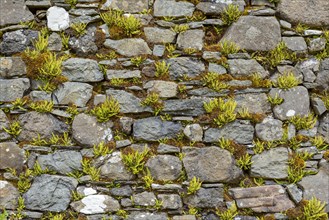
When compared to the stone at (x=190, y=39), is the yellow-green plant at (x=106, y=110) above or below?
below

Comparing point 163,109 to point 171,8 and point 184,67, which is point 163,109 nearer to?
point 184,67

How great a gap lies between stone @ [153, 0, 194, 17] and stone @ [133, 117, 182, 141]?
1.42 m

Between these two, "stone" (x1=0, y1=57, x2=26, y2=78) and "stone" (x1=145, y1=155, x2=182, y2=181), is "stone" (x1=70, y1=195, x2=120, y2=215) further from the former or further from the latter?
"stone" (x1=0, y1=57, x2=26, y2=78)

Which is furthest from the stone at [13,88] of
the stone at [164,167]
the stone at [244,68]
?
the stone at [244,68]

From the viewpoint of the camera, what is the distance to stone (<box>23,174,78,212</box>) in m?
5.29

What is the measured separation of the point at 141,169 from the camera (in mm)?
5410

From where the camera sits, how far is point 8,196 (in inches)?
210

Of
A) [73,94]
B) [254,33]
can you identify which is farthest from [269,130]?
[73,94]

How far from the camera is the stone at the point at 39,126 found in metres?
5.55

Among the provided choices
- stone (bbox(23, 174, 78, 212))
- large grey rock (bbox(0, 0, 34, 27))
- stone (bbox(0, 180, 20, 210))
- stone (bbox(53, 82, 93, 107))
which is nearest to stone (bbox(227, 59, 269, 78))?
stone (bbox(53, 82, 93, 107))

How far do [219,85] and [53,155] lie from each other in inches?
82.3

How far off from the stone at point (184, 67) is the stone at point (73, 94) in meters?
1.01

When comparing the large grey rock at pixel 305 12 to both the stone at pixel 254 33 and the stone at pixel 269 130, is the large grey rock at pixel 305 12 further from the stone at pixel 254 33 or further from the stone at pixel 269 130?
the stone at pixel 269 130

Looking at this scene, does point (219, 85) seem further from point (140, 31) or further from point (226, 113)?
point (140, 31)
